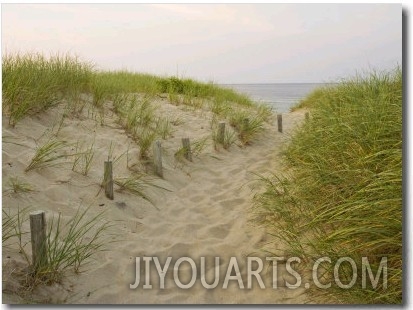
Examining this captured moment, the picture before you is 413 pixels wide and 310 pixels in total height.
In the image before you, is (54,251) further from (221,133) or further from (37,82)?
(221,133)

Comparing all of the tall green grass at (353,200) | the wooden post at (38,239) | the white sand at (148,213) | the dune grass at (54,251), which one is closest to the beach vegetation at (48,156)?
the white sand at (148,213)

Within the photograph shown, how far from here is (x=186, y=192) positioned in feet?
16.0

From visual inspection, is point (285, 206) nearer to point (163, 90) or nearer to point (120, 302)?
point (120, 302)

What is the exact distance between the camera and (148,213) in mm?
4148

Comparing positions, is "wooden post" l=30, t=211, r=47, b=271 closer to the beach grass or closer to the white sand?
the white sand

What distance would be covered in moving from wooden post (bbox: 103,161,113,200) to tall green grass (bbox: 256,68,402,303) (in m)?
1.59

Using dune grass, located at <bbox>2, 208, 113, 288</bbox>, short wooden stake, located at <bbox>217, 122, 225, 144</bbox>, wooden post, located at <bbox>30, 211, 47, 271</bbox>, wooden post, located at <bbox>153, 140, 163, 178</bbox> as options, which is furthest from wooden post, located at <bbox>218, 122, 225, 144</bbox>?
wooden post, located at <bbox>30, 211, 47, 271</bbox>

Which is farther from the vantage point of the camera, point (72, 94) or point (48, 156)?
point (72, 94)

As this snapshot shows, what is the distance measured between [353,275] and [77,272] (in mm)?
1950

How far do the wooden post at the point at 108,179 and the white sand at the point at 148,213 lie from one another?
10 centimetres

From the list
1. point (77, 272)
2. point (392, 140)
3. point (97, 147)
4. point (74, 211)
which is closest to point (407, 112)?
point (392, 140)

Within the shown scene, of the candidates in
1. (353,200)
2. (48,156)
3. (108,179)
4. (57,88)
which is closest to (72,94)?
(57,88)

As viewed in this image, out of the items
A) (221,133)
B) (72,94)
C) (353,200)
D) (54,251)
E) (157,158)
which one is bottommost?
(54,251)

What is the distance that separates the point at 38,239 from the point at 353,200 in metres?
2.27
